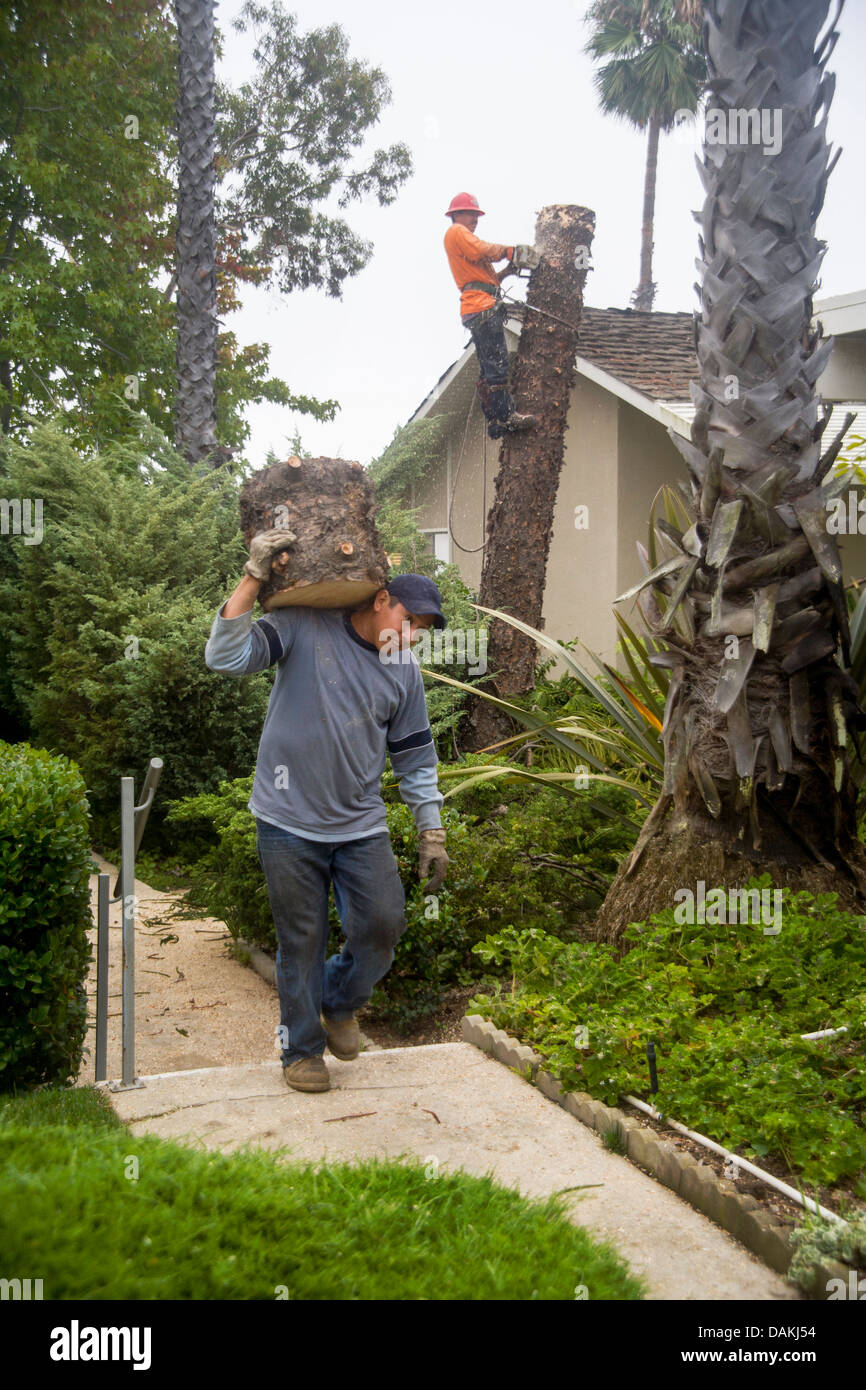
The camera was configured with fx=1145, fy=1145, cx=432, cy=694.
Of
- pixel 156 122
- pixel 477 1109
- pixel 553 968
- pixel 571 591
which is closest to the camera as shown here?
pixel 477 1109

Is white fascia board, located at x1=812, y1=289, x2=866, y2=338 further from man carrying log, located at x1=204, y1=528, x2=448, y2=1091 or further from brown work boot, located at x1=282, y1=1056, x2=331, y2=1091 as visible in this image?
brown work boot, located at x1=282, y1=1056, x2=331, y2=1091

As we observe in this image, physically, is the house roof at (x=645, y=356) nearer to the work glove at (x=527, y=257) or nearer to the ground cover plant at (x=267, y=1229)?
the work glove at (x=527, y=257)

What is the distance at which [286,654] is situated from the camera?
13.9ft

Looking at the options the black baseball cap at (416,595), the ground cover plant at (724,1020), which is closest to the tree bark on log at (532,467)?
the ground cover plant at (724,1020)

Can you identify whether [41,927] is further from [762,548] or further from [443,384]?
[443,384]

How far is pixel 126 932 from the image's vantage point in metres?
4.30

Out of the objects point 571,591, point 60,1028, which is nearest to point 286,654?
point 60,1028

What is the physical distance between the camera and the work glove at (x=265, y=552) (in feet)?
13.5

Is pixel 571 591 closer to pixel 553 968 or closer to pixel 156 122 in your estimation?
pixel 553 968

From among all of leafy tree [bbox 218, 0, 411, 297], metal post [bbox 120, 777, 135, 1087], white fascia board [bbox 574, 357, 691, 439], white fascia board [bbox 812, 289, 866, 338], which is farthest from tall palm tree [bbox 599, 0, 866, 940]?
leafy tree [bbox 218, 0, 411, 297]

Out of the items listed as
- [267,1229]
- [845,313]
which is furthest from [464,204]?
[267,1229]

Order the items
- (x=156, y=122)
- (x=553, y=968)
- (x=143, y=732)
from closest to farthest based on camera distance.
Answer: (x=553, y=968) < (x=143, y=732) < (x=156, y=122)

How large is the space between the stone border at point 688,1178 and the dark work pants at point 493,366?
660 centimetres

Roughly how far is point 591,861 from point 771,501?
247 cm
